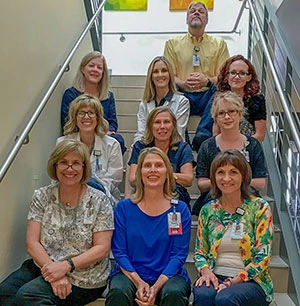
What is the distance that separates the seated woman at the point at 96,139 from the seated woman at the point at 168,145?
0.12 metres

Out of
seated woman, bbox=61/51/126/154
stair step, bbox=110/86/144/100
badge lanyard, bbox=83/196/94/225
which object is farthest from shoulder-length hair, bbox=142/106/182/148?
stair step, bbox=110/86/144/100

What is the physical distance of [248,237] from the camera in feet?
7.09

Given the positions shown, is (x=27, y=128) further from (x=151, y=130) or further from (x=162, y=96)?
(x=162, y=96)

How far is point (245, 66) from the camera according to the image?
3055 mm

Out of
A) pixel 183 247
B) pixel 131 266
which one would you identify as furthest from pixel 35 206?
pixel 183 247

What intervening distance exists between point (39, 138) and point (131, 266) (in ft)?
3.62

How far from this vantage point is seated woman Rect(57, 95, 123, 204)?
2795 millimetres

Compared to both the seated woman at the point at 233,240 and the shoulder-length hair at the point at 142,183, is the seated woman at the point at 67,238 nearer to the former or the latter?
the shoulder-length hair at the point at 142,183

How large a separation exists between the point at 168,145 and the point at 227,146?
36cm

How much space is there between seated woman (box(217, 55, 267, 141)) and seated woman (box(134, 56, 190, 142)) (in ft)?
1.04

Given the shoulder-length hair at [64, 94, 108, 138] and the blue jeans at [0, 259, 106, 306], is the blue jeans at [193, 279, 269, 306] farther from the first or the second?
the shoulder-length hair at [64, 94, 108, 138]

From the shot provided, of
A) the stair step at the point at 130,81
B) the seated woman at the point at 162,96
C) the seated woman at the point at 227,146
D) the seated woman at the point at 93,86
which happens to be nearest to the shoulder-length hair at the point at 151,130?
the seated woman at the point at 227,146

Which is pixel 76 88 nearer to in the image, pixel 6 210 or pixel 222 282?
pixel 6 210

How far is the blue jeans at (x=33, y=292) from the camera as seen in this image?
2045 mm
